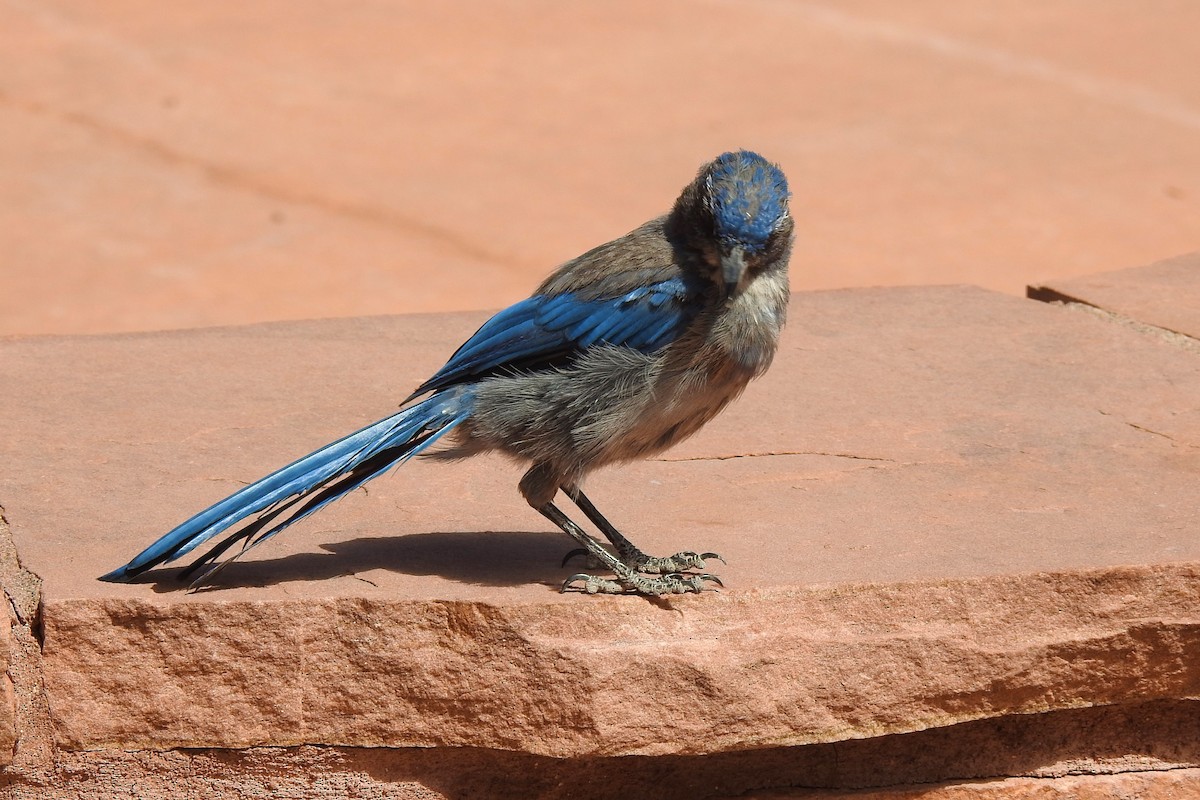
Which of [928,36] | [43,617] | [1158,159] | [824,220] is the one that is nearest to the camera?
[43,617]

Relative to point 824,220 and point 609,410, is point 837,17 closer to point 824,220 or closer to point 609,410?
point 824,220

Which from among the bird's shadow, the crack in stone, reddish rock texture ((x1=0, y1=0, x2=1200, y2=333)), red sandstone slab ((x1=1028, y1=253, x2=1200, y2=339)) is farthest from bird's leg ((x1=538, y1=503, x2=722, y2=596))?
reddish rock texture ((x1=0, y1=0, x2=1200, y2=333))

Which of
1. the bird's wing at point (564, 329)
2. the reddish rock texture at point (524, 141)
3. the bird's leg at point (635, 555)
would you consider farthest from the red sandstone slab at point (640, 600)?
the reddish rock texture at point (524, 141)

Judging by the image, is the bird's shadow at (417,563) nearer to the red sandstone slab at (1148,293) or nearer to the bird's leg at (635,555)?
the bird's leg at (635,555)

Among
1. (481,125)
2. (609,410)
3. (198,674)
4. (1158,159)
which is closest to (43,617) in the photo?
(198,674)

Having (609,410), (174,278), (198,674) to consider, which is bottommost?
(174,278)

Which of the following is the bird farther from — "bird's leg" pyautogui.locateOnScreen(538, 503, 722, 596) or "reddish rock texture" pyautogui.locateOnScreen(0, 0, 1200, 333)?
"reddish rock texture" pyautogui.locateOnScreen(0, 0, 1200, 333)
